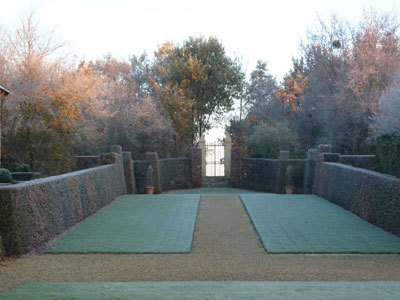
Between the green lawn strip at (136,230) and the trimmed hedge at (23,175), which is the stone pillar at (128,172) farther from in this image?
the green lawn strip at (136,230)

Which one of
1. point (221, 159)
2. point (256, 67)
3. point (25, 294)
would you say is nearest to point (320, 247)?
point (25, 294)

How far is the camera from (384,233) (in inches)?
434

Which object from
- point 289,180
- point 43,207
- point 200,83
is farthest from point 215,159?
point 43,207

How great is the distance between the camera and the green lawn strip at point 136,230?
962 cm

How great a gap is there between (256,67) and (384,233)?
109 ft

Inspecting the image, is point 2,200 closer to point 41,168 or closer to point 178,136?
point 41,168

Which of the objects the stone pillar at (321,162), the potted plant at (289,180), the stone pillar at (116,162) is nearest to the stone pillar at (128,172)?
the stone pillar at (116,162)

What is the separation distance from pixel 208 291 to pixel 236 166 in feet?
70.5

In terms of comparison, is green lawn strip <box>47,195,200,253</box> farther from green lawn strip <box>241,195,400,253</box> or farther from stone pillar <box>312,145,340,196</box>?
stone pillar <box>312,145,340,196</box>

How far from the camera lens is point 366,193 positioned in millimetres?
12875

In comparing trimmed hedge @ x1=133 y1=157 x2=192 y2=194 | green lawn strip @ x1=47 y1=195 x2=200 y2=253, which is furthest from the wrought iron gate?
green lawn strip @ x1=47 y1=195 x2=200 y2=253

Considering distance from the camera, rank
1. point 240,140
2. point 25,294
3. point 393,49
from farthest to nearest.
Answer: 1. point 240,140
2. point 393,49
3. point 25,294

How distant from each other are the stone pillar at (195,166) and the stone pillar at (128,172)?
5380 millimetres

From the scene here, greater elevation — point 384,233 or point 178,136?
point 178,136
